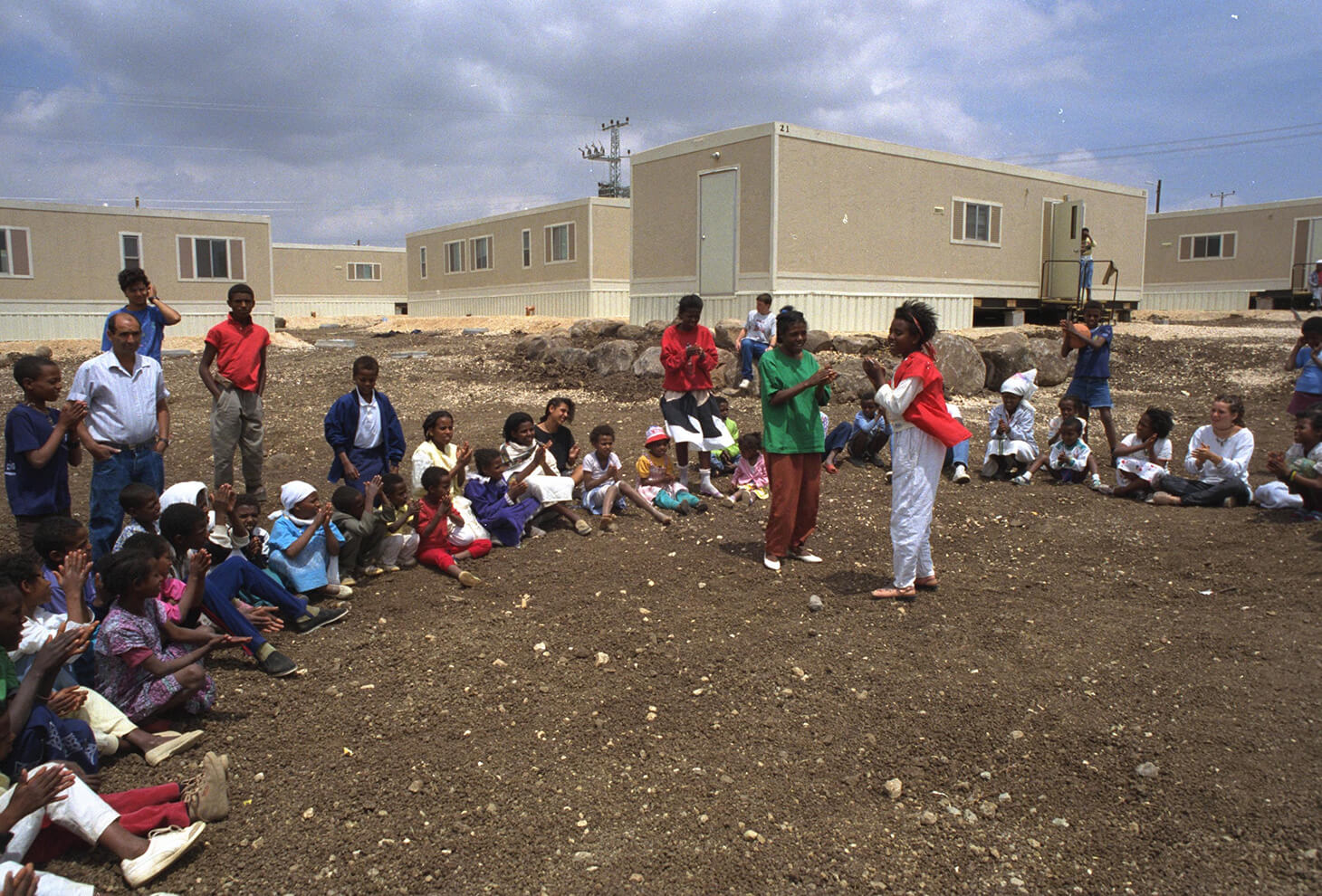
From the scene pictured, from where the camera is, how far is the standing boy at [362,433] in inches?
235

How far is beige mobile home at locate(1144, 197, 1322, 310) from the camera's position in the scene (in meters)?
27.8

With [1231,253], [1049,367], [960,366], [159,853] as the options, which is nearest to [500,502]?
[159,853]

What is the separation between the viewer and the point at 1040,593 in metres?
5.28

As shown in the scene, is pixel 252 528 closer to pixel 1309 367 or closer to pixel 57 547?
pixel 57 547

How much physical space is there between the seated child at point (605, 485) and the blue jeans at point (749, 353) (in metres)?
5.40

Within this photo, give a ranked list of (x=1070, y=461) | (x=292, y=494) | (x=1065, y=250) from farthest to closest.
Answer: (x=1065, y=250) → (x=1070, y=461) → (x=292, y=494)

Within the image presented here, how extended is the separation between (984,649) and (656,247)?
48.3 ft

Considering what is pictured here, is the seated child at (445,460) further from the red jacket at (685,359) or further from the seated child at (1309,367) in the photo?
the seated child at (1309,367)

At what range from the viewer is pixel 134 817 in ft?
9.69

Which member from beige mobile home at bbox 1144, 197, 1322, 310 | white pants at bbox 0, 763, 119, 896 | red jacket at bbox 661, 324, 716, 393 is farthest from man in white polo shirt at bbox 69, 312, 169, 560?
beige mobile home at bbox 1144, 197, 1322, 310

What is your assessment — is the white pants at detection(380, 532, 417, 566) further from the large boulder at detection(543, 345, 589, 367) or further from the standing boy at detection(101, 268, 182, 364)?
the large boulder at detection(543, 345, 589, 367)

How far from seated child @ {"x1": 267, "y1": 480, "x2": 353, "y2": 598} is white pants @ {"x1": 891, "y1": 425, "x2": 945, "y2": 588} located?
311cm

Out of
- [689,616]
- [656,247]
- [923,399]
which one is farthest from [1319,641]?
[656,247]

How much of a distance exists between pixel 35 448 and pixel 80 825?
2517mm
